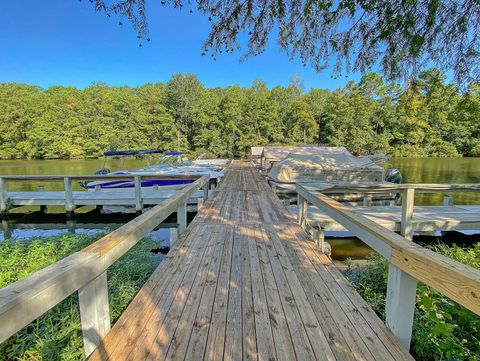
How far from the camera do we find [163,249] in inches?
257

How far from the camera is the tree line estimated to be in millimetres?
39791

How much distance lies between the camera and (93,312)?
5.24ft

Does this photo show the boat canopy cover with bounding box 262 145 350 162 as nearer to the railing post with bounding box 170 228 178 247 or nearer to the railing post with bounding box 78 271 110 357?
the railing post with bounding box 170 228 178 247

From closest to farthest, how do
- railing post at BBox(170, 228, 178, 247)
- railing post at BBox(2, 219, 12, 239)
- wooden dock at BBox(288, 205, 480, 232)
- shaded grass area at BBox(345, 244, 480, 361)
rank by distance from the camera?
shaded grass area at BBox(345, 244, 480, 361) < railing post at BBox(170, 228, 178, 247) < wooden dock at BBox(288, 205, 480, 232) < railing post at BBox(2, 219, 12, 239)

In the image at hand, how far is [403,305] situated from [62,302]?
3.39m

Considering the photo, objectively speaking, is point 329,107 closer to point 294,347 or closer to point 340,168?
point 340,168

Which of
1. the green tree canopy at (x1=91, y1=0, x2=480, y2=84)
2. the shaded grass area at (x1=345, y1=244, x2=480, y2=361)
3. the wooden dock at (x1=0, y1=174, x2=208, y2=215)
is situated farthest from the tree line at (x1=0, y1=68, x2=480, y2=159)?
the shaded grass area at (x1=345, y1=244, x2=480, y2=361)

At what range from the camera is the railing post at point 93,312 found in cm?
154

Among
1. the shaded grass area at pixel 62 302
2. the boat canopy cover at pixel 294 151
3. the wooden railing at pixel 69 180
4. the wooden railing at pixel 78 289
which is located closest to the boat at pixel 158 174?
the wooden railing at pixel 69 180

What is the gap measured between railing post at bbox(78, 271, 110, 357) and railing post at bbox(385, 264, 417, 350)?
1.76 m

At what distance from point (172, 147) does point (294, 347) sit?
133 ft

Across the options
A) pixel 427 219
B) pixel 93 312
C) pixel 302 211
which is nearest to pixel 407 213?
pixel 427 219

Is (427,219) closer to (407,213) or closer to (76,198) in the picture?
(407,213)

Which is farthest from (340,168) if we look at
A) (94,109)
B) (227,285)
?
(94,109)
